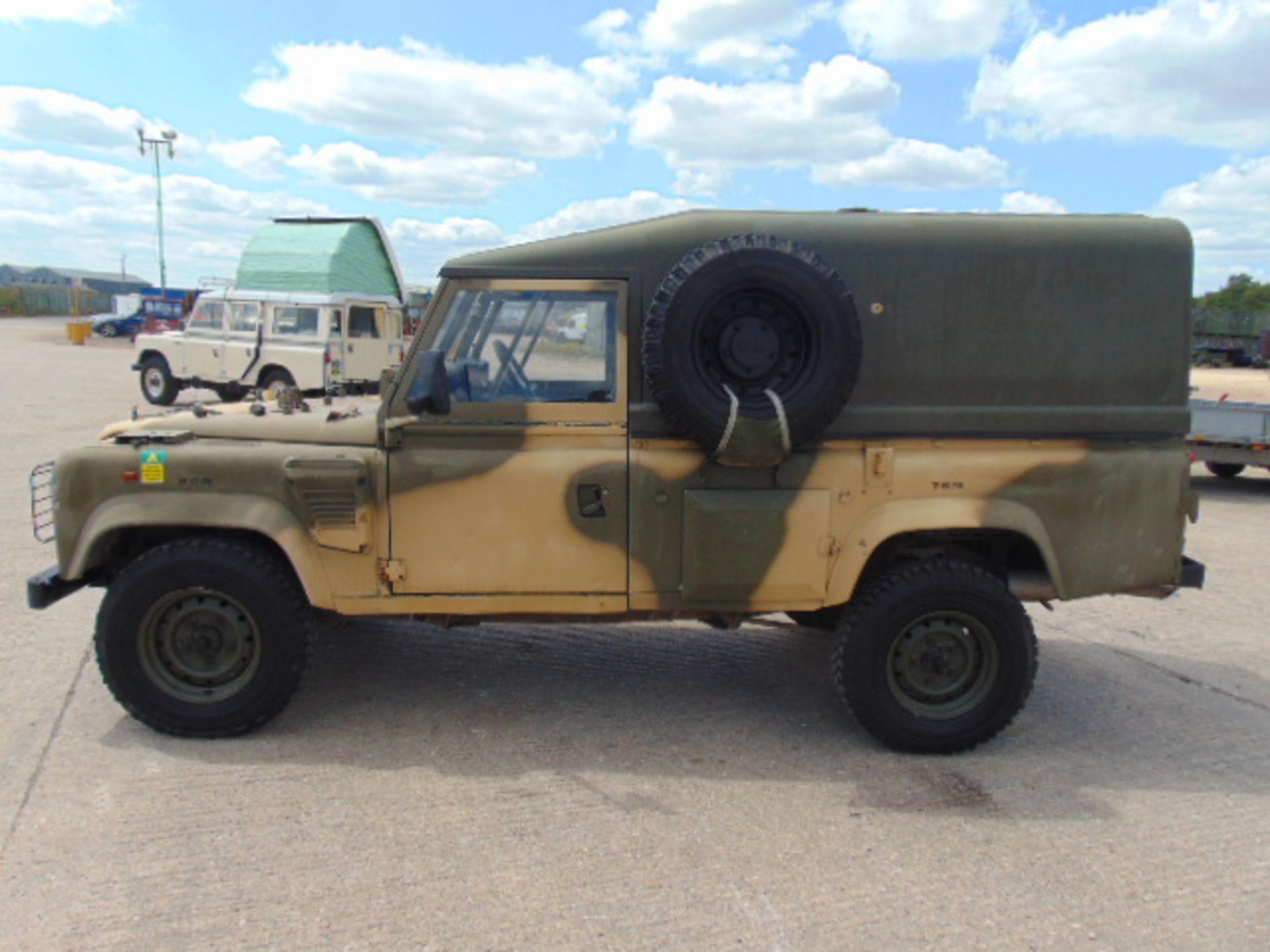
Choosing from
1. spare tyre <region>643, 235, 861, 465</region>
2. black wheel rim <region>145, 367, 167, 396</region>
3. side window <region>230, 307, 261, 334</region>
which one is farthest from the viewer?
black wheel rim <region>145, 367, 167, 396</region>

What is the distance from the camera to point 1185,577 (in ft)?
14.0

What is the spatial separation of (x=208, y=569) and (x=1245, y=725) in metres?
4.68

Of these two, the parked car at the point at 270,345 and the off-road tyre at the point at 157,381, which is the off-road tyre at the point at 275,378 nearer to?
the parked car at the point at 270,345

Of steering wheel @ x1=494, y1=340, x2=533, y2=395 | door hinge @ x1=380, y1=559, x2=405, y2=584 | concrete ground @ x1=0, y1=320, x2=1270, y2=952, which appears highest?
steering wheel @ x1=494, y1=340, x2=533, y2=395

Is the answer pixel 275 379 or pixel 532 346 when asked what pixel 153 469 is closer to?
pixel 532 346

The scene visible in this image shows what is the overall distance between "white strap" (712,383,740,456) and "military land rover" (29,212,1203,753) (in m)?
0.10

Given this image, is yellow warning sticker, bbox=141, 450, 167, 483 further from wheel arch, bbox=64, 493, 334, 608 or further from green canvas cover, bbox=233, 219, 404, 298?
green canvas cover, bbox=233, 219, 404, 298

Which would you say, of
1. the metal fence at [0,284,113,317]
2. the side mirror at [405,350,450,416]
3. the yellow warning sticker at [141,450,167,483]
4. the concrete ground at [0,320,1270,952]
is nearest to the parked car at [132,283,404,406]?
the concrete ground at [0,320,1270,952]

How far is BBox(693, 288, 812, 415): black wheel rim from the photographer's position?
3.90 meters

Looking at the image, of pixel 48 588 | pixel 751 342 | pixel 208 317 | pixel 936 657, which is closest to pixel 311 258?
pixel 208 317

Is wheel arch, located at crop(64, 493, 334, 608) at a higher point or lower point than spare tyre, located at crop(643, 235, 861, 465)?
lower

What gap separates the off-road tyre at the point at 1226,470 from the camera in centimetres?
1251

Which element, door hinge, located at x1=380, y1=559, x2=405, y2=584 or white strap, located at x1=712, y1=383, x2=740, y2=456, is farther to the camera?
door hinge, located at x1=380, y1=559, x2=405, y2=584

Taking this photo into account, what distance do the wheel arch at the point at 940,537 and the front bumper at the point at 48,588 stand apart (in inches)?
130
